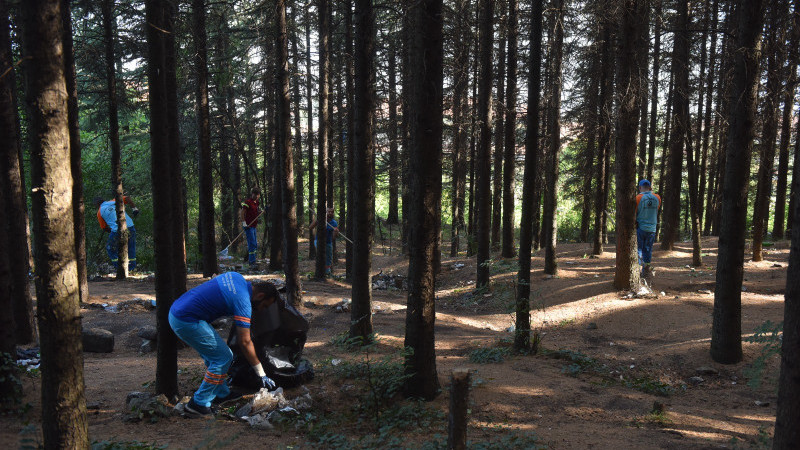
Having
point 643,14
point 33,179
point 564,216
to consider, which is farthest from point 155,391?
point 564,216

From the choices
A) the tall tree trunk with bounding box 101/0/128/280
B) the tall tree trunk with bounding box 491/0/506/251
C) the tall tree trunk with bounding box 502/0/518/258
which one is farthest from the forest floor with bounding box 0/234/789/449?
the tall tree trunk with bounding box 491/0/506/251

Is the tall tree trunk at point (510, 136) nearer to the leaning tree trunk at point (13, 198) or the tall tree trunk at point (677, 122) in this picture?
the tall tree trunk at point (677, 122)

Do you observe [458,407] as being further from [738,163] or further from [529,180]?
[738,163]

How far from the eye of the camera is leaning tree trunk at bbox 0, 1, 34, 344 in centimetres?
682

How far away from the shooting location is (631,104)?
1095 centimetres

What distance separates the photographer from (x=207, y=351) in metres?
6.33

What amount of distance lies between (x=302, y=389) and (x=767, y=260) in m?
14.2

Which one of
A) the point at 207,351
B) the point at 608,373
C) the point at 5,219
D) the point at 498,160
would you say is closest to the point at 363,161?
the point at 207,351

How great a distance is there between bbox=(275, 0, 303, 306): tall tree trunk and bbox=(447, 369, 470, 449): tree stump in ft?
25.7

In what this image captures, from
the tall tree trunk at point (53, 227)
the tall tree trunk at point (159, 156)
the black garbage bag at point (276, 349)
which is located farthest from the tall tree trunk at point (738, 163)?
the tall tree trunk at point (53, 227)

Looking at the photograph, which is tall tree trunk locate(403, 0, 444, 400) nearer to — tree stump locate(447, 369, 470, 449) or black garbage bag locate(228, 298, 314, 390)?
black garbage bag locate(228, 298, 314, 390)

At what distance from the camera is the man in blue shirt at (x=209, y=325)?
621 cm

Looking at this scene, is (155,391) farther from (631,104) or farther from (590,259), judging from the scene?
(590,259)

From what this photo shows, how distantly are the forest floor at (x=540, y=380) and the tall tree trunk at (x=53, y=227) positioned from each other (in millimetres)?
1016
